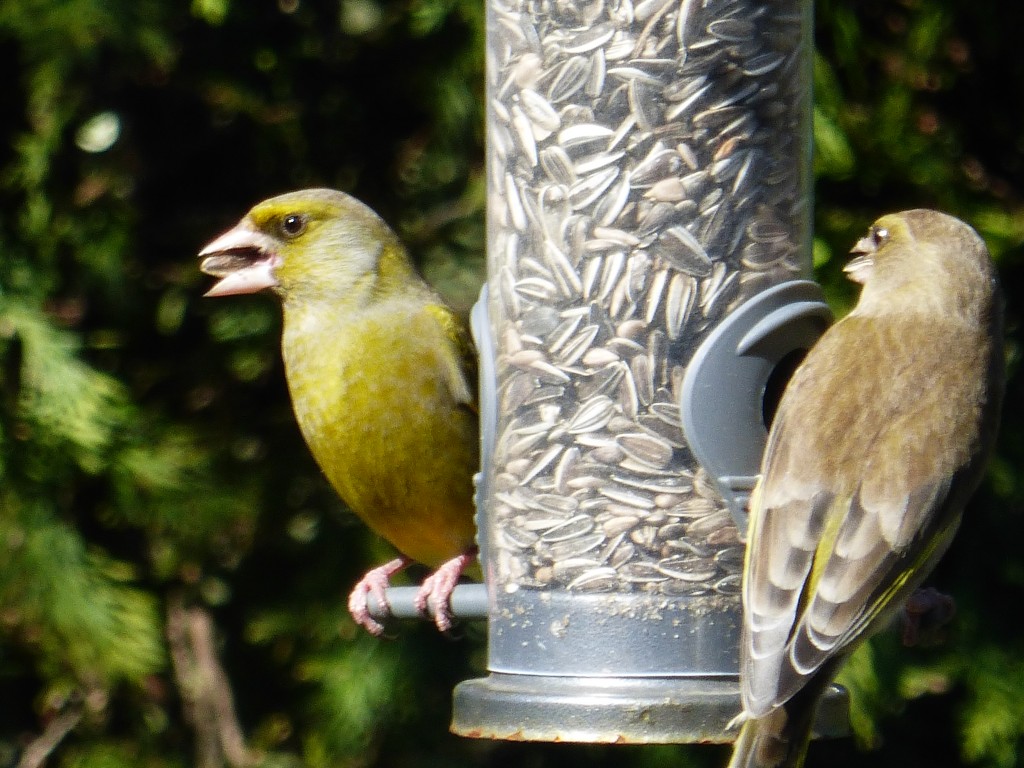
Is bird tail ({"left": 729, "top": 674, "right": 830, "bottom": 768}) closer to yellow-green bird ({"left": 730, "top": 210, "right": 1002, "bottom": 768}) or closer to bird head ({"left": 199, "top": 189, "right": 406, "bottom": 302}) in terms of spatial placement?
yellow-green bird ({"left": 730, "top": 210, "right": 1002, "bottom": 768})

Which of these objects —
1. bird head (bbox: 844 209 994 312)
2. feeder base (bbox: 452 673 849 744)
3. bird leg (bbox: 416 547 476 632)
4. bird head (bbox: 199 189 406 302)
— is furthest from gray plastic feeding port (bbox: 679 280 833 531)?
bird head (bbox: 199 189 406 302)

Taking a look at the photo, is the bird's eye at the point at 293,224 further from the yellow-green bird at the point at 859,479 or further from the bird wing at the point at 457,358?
the yellow-green bird at the point at 859,479

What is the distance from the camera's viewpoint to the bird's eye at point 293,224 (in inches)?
135

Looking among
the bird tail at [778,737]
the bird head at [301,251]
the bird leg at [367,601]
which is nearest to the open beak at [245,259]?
the bird head at [301,251]

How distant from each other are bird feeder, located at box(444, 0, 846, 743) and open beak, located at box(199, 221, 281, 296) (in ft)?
2.29

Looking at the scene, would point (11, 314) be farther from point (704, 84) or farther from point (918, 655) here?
point (918, 655)

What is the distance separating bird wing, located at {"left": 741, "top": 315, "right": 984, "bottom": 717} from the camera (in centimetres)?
245

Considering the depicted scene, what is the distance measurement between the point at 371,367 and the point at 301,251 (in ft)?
1.10

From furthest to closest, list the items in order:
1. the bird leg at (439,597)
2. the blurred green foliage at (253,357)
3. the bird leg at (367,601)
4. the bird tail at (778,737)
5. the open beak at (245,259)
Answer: the blurred green foliage at (253,357) → the open beak at (245,259) → the bird leg at (367,601) → the bird leg at (439,597) → the bird tail at (778,737)

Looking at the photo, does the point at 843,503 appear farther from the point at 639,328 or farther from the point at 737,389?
the point at 639,328

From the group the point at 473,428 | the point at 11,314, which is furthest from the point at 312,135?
the point at 473,428

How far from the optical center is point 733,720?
2.53m

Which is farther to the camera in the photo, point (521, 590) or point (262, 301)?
point (262, 301)

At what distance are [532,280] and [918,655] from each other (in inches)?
72.5
